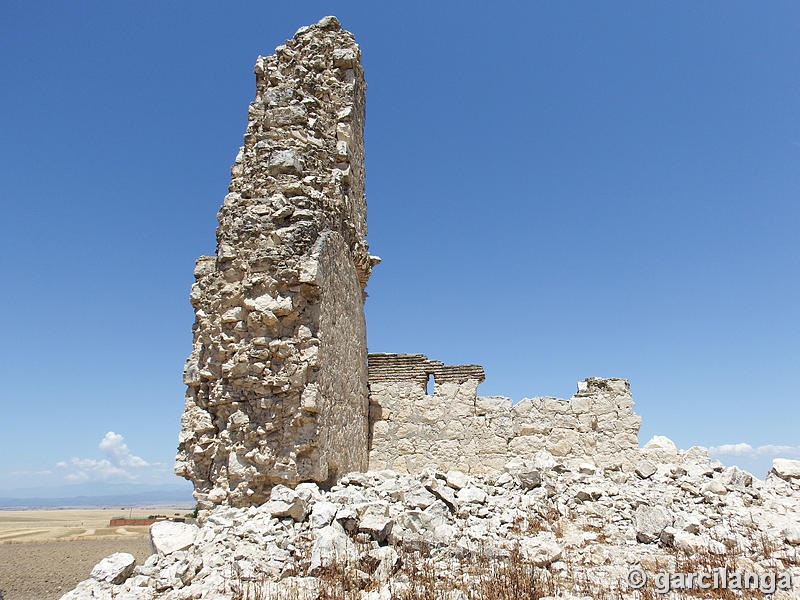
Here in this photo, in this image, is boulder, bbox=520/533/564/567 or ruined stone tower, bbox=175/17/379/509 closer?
boulder, bbox=520/533/564/567

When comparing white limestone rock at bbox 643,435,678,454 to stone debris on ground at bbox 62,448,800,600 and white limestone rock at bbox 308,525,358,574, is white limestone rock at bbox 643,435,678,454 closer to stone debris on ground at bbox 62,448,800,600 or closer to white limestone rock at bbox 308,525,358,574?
stone debris on ground at bbox 62,448,800,600

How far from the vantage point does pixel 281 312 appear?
6668 millimetres

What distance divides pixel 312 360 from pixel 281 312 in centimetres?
76

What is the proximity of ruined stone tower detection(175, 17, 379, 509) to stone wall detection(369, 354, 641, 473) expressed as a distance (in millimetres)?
589

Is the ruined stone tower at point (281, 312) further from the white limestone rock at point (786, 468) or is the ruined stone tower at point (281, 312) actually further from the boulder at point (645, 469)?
the white limestone rock at point (786, 468)

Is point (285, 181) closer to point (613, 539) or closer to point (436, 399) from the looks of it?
point (436, 399)

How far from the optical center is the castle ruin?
21.3 ft

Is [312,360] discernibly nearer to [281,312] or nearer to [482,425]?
[281,312]

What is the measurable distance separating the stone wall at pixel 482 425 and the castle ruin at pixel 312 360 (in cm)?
2

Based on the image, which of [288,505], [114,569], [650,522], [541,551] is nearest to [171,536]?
[114,569]

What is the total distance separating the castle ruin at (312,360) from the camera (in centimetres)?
650

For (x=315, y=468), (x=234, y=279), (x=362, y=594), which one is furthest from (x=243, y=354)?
(x=362, y=594)

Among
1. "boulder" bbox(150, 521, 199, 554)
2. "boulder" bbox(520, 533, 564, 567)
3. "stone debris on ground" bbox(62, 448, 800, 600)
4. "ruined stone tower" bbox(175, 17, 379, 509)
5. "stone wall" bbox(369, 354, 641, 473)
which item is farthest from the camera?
"stone wall" bbox(369, 354, 641, 473)

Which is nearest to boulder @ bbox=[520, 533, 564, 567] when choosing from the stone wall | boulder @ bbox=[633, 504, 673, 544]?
boulder @ bbox=[633, 504, 673, 544]
